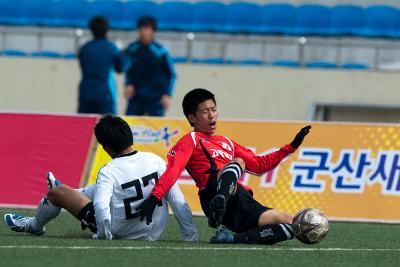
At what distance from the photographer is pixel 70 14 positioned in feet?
69.0

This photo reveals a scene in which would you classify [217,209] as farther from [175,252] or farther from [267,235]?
[267,235]

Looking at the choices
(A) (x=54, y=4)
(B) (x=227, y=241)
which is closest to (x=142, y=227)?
(B) (x=227, y=241)

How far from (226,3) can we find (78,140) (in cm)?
918

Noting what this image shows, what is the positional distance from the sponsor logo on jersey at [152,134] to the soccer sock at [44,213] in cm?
376

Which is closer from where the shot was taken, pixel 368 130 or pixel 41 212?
pixel 41 212

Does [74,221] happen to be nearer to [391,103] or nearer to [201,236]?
[201,236]

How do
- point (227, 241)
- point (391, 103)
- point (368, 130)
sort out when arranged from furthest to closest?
1. point (391, 103)
2. point (368, 130)
3. point (227, 241)

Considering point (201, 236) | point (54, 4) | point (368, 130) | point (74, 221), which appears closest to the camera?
point (201, 236)

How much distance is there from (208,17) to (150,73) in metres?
6.10

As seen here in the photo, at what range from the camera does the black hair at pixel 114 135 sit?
849cm

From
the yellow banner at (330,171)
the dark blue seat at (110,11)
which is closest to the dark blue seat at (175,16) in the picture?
the dark blue seat at (110,11)

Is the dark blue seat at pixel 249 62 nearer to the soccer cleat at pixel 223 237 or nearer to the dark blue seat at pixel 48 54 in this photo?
the dark blue seat at pixel 48 54

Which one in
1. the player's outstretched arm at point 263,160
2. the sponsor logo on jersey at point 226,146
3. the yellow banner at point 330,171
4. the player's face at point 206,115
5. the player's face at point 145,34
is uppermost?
the player's face at point 145,34

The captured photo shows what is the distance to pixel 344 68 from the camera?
18.5m
